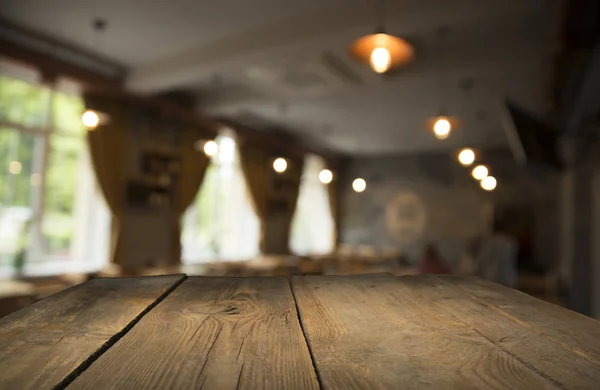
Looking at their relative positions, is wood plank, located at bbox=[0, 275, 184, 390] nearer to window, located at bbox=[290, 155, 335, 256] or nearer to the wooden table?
the wooden table

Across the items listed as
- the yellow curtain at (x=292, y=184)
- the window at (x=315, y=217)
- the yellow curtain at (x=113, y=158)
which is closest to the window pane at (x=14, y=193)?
the yellow curtain at (x=113, y=158)

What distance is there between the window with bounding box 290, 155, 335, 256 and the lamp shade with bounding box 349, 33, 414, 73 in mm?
8391

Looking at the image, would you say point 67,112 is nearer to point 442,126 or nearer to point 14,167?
point 14,167

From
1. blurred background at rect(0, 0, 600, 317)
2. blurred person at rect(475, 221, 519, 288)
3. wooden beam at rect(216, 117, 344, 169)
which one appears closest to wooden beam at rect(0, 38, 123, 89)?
blurred background at rect(0, 0, 600, 317)

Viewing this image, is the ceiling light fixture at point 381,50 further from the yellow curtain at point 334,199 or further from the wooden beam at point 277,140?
the yellow curtain at point 334,199

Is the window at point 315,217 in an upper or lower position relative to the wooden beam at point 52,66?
lower

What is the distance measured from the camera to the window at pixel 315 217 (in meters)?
11.6

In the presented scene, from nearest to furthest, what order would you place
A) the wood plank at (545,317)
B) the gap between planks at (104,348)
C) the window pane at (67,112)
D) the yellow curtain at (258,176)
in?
1. the gap between planks at (104,348)
2. the wood plank at (545,317)
3. the window pane at (67,112)
4. the yellow curtain at (258,176)

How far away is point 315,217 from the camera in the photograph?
12180 millimetres

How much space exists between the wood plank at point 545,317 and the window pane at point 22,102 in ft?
18.7

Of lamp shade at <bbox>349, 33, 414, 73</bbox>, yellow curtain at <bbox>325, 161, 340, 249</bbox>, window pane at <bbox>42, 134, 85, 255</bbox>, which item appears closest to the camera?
lamp shade at <bbox>349, 33, 414, 73</bbox>

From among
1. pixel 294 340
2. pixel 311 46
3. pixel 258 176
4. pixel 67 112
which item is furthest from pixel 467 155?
pixel 294 340

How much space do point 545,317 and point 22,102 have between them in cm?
612

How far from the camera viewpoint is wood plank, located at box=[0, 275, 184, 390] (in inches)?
25.5
